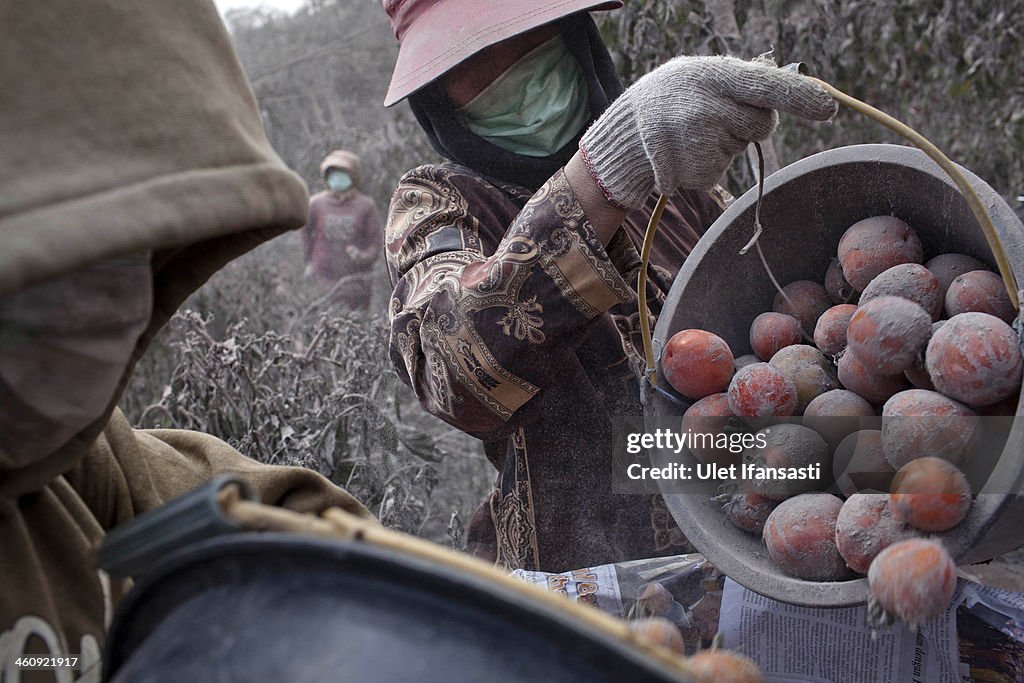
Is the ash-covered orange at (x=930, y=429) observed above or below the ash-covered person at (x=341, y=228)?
above

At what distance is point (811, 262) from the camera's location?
5.48 feet

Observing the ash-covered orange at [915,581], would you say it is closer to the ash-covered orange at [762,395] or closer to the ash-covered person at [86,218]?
the ash-covered orange at [762,395]

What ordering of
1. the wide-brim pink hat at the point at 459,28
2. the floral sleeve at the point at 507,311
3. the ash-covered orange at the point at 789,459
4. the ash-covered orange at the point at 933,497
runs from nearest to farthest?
the ash-covered orange at the point at 933,497 < the ash-covered orange at the point at 789,459 < the floral sleeve at the point at 507,311 < the wide-brim pink hat at the point at 459,28

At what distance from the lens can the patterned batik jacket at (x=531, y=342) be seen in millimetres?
1477

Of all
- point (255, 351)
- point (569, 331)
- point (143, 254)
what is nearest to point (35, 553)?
point (143, 254)

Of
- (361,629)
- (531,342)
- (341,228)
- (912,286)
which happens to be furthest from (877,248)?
(341,228)

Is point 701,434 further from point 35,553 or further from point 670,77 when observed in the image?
point 35,553

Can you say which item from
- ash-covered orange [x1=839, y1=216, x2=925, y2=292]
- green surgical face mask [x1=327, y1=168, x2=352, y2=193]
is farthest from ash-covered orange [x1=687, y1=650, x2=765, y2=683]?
green surgical face mask [x1=327, y1=168, x2=352, y2=193]

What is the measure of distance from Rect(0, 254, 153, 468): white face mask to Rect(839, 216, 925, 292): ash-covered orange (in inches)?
43.7

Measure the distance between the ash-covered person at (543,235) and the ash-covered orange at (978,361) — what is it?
365 millimetres

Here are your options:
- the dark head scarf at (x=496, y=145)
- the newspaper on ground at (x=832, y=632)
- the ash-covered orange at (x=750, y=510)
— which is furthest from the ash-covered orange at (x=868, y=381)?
the dark head scarf at (x=496, y=145)

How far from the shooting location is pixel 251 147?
0.92 metres

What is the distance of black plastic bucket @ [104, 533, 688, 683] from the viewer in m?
0.60

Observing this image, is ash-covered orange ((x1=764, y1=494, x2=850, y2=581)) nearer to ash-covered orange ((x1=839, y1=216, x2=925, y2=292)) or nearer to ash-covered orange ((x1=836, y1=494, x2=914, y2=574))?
ash-covered orange ((x1=836, y1=494, x2=914, y2=574))
